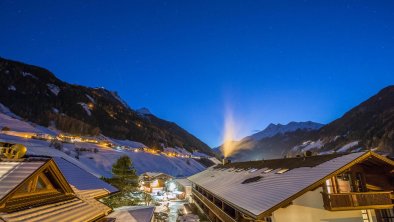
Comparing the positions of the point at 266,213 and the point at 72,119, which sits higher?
the point at 72,119

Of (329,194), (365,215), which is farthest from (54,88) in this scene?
(365,215)

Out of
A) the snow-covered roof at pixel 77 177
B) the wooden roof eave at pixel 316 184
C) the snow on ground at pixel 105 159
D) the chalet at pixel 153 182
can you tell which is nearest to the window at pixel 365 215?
the wooden roof eave at pixel 316 184

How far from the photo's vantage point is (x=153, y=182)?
230ft

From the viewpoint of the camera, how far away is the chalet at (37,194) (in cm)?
808

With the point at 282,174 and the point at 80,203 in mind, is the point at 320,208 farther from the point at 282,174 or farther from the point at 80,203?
the point at 80,203

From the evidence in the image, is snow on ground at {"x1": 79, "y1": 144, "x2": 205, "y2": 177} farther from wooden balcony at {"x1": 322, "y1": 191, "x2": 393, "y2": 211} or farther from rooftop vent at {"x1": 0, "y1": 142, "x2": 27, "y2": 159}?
wooden balcony at {"x1": 322, "y1": 191, "x2": 393, "y2": 211}

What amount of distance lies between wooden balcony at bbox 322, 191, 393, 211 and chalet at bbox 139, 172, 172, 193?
59.3m

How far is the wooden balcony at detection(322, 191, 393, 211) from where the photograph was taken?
1437 cm

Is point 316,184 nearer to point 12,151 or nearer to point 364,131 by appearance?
point 12,151

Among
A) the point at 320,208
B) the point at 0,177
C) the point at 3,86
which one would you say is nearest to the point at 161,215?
the point at 320,208

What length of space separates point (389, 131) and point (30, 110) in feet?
519

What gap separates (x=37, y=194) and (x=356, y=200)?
1706 centimetres

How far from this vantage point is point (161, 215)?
1463 inches

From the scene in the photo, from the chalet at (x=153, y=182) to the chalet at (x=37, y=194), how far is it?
5786cm
